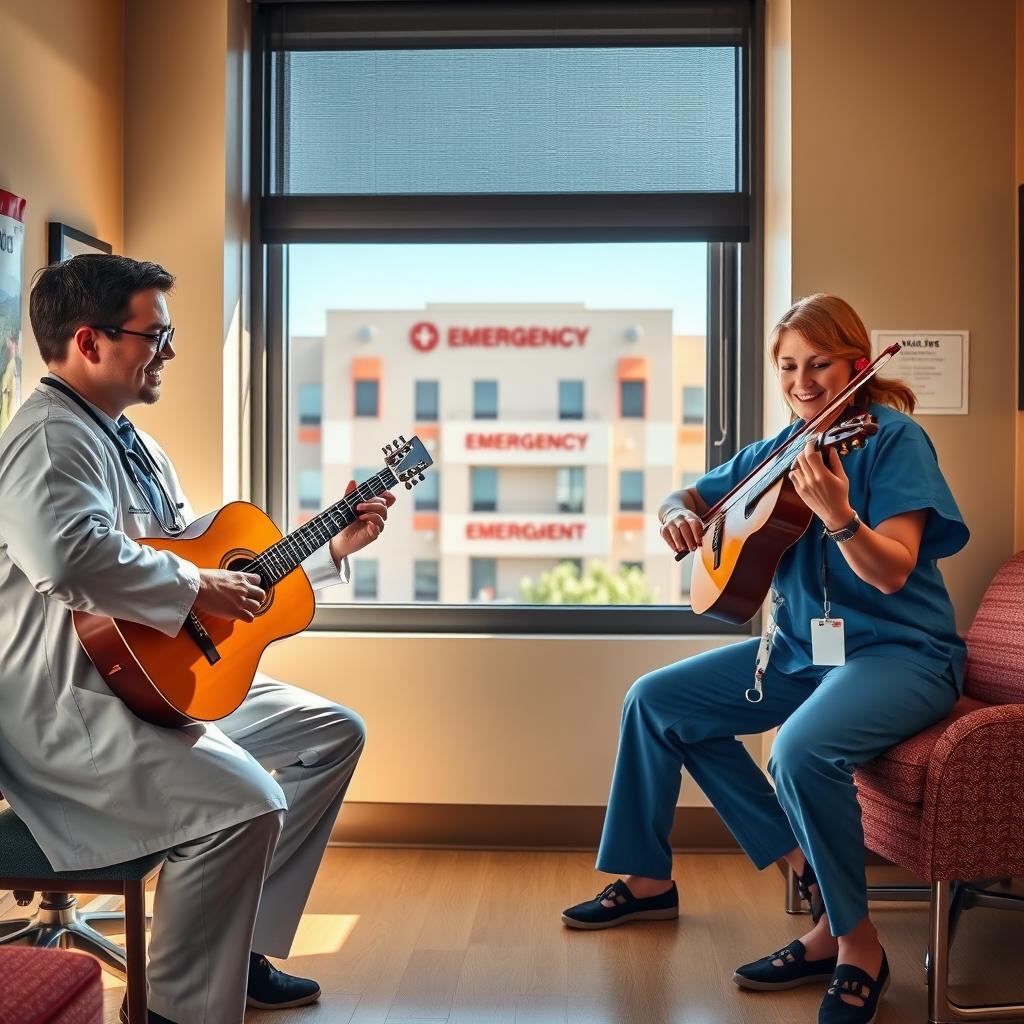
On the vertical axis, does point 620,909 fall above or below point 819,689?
below

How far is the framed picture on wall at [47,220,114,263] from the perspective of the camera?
265 cm

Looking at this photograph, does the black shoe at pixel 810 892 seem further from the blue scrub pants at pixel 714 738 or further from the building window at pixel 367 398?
the building window at pixel 367 398

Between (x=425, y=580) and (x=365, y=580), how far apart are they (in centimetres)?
18

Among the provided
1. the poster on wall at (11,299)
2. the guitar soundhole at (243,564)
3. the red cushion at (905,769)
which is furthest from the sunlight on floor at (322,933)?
the poster on wall at (11,299)

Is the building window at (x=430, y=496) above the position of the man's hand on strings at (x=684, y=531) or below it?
above

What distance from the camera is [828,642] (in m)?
2.21

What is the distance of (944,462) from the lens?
116 inches

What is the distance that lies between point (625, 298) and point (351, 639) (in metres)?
1.28

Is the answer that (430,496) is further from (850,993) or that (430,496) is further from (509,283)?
(850,993)

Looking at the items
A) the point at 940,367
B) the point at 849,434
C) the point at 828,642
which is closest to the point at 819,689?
the point at 828,642

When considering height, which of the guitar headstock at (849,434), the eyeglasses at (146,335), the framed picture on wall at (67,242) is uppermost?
the framed picture on wall at (67,242)

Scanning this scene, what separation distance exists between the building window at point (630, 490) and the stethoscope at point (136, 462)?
1.45 m

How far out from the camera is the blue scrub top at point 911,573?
2.21m

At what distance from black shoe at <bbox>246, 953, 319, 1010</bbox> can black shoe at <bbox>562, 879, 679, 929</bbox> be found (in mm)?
647
